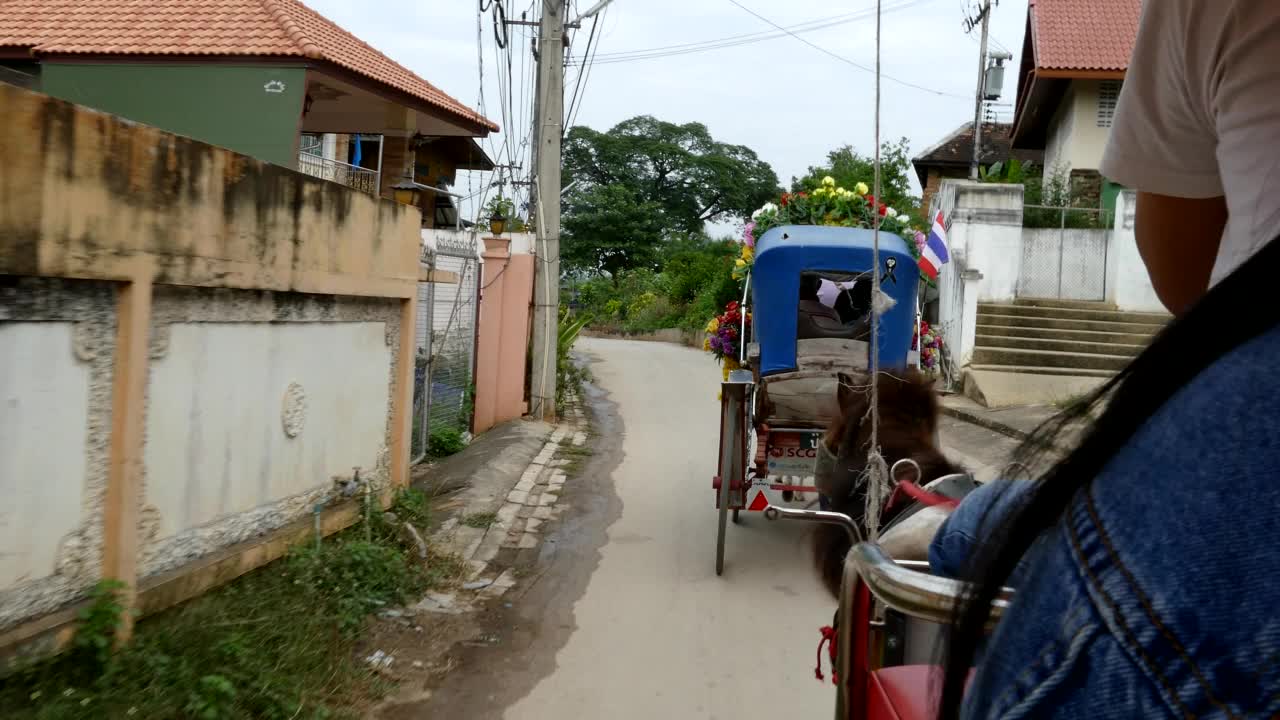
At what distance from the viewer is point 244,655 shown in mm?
3936

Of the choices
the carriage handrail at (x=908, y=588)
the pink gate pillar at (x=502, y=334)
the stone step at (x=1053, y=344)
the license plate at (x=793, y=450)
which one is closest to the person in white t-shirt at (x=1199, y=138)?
the carriage handrail at (x=908, y=588)

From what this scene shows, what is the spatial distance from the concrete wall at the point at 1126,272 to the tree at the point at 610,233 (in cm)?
3256

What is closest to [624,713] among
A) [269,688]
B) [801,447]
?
[269,688]

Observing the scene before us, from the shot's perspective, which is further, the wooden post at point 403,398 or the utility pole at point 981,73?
the utility pole at point 981,73

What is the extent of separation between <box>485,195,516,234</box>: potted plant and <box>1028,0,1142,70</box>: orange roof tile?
29.4 feet

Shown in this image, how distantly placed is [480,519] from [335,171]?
10.7 m

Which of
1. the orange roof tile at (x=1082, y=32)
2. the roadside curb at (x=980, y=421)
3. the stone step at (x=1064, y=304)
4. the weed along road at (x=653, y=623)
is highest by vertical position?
the orange roof tile at (x=1082, y=32)

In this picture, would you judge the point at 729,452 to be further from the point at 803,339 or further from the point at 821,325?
the point at 821,325

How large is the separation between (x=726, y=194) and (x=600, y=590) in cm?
4880

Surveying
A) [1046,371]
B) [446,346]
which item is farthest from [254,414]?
[1046,371]

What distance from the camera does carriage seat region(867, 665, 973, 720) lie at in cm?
183

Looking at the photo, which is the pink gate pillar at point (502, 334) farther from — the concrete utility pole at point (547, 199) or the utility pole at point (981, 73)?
the utility pole at point (981, 73)

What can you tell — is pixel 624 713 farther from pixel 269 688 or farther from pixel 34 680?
pixel 34 680

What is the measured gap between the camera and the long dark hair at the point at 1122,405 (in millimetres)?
646
